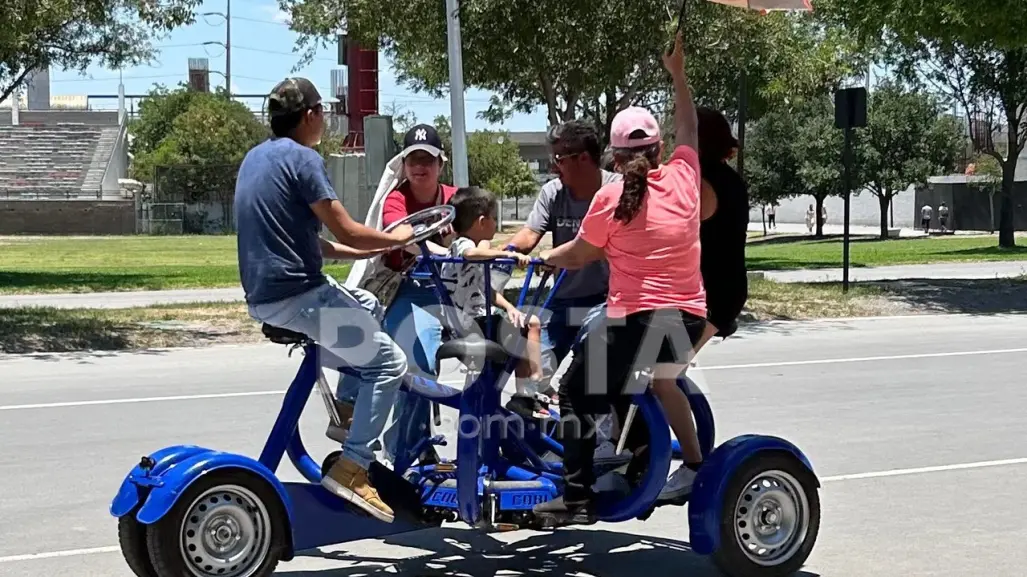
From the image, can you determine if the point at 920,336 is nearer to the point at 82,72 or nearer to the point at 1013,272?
the point at 1013,272

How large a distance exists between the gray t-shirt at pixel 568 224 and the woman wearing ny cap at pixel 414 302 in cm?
48

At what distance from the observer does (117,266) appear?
3303 cm

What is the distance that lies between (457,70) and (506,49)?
0.72 m

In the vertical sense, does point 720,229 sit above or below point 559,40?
below

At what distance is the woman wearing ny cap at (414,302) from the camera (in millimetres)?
6043

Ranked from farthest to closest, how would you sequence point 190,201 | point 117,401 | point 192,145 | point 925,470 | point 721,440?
point 192,145
point 190,201
point 117,401
point 721,440
point 925,470

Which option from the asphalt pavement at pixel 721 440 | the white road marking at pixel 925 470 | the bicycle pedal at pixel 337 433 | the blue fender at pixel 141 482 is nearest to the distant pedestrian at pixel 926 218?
the asphalt pavement at pixel 721 440

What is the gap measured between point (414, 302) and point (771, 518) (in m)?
1.90

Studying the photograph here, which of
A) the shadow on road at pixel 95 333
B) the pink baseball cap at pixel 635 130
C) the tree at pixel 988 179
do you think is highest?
the tree at pixel 988 179

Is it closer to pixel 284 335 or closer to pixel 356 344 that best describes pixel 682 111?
pixel 356 344

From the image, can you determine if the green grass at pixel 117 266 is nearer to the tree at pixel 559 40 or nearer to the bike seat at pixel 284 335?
the tree at pixel 559 40

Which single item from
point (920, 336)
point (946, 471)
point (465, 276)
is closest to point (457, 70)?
point (920, 336)

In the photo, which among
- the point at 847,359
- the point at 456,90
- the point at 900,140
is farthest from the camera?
the point at 900,140

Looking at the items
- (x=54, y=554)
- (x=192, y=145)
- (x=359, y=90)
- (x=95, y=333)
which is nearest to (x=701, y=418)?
(x=54, y=554)
